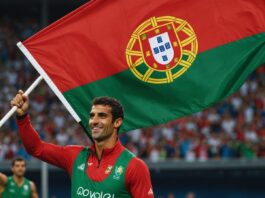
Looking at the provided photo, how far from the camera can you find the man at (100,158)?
5.93m

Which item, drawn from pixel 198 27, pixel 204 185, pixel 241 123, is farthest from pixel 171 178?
pixel 198 27

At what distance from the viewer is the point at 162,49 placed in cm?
714

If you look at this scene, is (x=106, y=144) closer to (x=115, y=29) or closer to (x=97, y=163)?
(x=97, y=163)

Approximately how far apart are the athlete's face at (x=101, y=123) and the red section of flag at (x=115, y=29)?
4.40 feet

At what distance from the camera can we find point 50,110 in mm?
23297

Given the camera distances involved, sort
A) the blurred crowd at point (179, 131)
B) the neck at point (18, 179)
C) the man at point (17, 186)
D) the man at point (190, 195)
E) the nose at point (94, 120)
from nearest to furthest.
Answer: the nose at point (94, 120) → the man at point (17, 186) → the neck at point (18, 179) → the blurred crowd at point (179, 131) → the man at point (190, 195)

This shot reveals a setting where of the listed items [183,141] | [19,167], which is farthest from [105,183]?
[183,141]

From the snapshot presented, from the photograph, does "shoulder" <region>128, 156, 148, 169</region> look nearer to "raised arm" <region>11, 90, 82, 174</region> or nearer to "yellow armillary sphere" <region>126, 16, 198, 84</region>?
"raised arm" <region>11, 90, 82, 174</region>

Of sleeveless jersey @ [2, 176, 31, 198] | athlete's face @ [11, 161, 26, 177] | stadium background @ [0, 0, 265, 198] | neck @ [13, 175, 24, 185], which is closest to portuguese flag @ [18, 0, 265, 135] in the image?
athlete's face @ [11, 161, 26, 177]

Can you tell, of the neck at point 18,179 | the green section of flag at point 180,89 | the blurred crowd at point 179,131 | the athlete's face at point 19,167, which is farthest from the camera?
the blurred crowd at point 179,131

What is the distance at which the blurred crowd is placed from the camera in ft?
71.1

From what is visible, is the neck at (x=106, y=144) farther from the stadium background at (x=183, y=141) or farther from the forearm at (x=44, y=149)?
the stadium background at (x=183, y=141)

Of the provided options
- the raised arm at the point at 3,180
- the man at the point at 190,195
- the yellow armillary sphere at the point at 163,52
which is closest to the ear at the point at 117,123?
the yellow armillary sphere at the point at 163,52

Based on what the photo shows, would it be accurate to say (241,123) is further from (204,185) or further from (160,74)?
(160,74)
